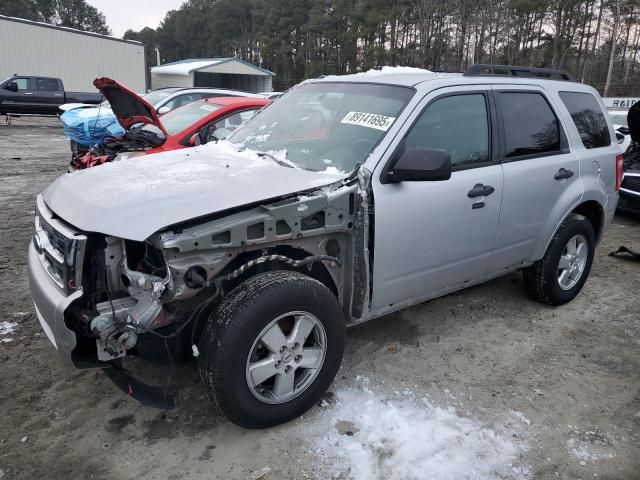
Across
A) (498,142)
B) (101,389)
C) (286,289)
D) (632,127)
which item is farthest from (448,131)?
(632,127)

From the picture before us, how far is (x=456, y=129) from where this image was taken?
3.61m

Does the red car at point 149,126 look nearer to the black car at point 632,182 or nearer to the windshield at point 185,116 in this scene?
the windshield at point 185,116

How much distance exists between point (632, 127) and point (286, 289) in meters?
7.35

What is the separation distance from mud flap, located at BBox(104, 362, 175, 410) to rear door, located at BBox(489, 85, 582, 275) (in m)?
2.54

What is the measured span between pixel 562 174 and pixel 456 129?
3.87 ft

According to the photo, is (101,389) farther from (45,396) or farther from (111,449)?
(111,449)

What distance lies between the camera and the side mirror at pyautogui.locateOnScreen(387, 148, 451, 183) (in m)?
3.00

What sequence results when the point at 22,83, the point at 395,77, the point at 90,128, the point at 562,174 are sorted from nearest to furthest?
the point at 395,77 → the point at 562,174 → the point at 90,128 → the point at 22,83

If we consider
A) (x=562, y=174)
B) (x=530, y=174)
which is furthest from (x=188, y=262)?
(x=562, y=174)

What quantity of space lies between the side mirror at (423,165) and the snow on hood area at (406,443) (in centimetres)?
→ 135

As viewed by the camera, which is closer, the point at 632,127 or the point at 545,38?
the point at 632,127

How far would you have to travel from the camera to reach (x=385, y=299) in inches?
131

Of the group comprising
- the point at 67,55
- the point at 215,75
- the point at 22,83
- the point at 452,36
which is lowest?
the point at 22,83

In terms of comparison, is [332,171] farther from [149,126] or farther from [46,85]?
[46,85]
